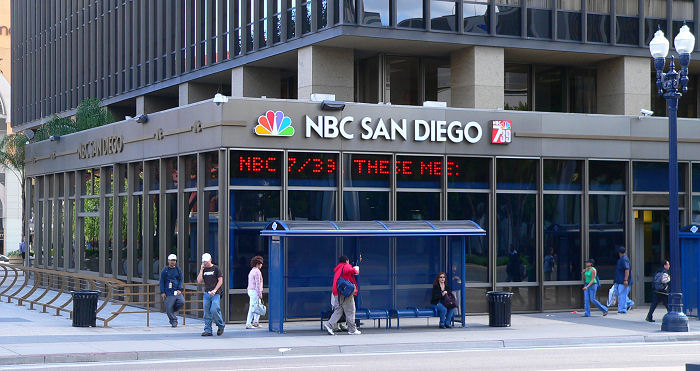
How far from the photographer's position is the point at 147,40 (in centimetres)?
4247

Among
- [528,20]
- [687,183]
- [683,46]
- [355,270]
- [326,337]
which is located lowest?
[326,337]

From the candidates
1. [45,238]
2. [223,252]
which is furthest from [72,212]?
[223,252]

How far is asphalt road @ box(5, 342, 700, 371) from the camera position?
1716cm

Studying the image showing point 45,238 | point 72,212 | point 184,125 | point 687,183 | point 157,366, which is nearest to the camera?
point 157,366

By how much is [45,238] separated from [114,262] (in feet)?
32.3

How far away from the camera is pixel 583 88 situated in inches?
1355

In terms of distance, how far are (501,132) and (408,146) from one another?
8.66ft

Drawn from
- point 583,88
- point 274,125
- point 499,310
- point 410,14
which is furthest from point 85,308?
point 583,88

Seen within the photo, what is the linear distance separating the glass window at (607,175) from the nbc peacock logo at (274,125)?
8.87 meters

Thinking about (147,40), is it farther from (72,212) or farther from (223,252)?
(223,252)

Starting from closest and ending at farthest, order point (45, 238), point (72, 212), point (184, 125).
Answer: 1. point (184, 125)
2. point (72, 212)
3. point (45, 238)

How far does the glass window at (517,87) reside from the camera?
32656 mm

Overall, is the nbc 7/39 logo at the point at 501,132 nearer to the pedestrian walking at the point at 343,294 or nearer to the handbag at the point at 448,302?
the handbag at the point at 448,302

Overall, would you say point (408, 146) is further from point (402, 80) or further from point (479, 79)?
point (402, 80)
